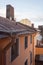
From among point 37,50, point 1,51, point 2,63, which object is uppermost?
point 1,51

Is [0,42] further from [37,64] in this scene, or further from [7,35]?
[37,64]

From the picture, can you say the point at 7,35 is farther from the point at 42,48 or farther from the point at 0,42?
the point at 42,48

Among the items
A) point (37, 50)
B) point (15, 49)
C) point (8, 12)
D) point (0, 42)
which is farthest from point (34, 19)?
point (0, 42)

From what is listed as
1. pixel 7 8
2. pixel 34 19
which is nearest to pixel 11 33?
pixel 7 8

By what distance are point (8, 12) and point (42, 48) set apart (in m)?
5.45

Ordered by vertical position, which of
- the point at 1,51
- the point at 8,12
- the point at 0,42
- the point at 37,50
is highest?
the point at 8,12

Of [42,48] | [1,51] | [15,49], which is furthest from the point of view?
[42,48]

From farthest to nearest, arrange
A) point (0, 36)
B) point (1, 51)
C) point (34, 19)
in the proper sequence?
point (34, 19) → point (1, 51) → point (0, 36)

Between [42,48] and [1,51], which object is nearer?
[1,51]

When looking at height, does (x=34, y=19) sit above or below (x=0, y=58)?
above

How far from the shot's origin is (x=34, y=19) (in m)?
29.7

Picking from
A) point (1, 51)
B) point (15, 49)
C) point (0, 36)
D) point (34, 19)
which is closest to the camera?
point (0, 36)

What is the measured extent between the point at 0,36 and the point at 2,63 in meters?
1.41

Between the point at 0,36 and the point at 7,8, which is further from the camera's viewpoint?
the point at 7,8
